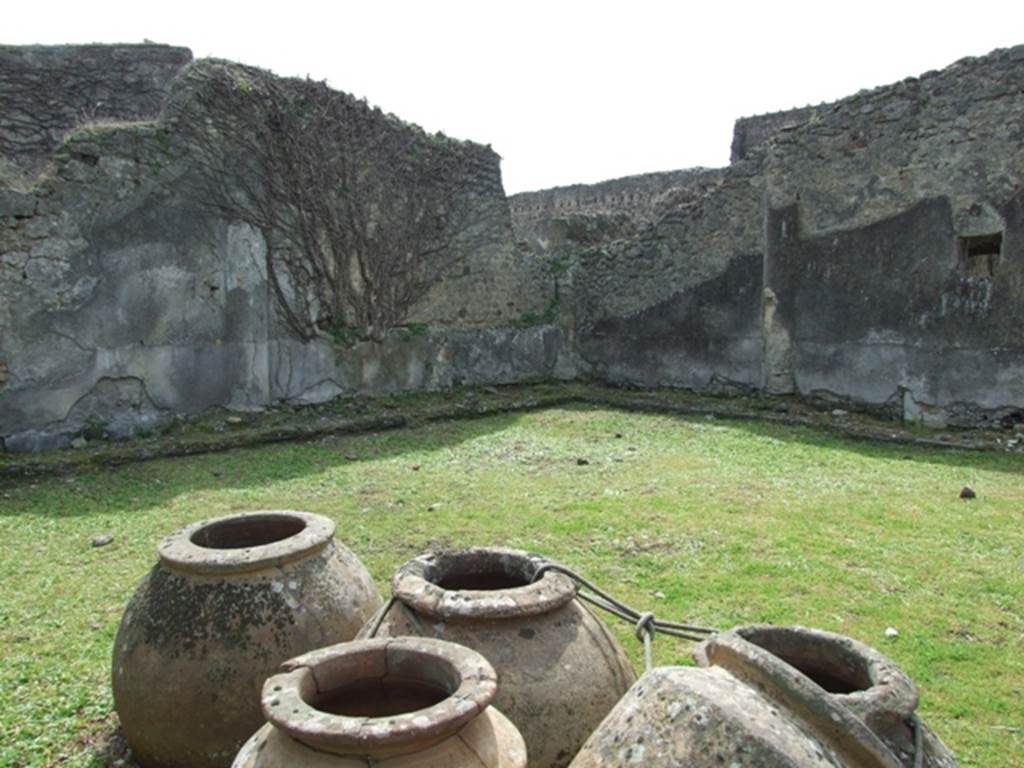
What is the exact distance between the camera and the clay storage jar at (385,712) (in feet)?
5.94

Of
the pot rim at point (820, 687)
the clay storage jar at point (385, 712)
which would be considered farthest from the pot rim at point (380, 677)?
the pot rim at point (820, 687)

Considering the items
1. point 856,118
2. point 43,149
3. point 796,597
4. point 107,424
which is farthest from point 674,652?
point 43,149

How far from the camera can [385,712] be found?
2268 millimetres

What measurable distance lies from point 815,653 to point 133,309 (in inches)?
315

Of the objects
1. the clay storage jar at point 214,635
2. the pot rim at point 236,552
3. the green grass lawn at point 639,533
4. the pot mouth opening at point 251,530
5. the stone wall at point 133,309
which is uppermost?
the stone wall at point 133,309

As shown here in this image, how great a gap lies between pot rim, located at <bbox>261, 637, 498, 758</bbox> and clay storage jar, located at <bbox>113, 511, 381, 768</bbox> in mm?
710

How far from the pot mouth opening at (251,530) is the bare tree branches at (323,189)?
6.58m

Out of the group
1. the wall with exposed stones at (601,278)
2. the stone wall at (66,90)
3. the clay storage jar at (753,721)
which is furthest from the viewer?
the stone wall at (66,90)

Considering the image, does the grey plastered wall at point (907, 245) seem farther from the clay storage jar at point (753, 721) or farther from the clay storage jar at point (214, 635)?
the clay storage jar at point (214, 635)

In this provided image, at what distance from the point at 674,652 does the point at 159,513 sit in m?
4.25

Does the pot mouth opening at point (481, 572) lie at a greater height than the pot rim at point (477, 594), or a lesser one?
lesser

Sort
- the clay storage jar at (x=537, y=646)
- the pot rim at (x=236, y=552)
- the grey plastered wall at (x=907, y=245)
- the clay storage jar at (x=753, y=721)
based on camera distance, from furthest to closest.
→ the grey plastered wall at (x=907, y=245) < the pot rim at (x=236, y=552) < the clay storage jar at (x=537, y=646) < the clay storage jar at (x=753, y=721)

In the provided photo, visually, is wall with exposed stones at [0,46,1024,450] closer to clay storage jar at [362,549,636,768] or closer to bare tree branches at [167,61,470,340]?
bare tree branches at [167,61,470,340]

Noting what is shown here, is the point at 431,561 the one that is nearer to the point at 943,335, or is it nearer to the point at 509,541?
the point at 509,541
